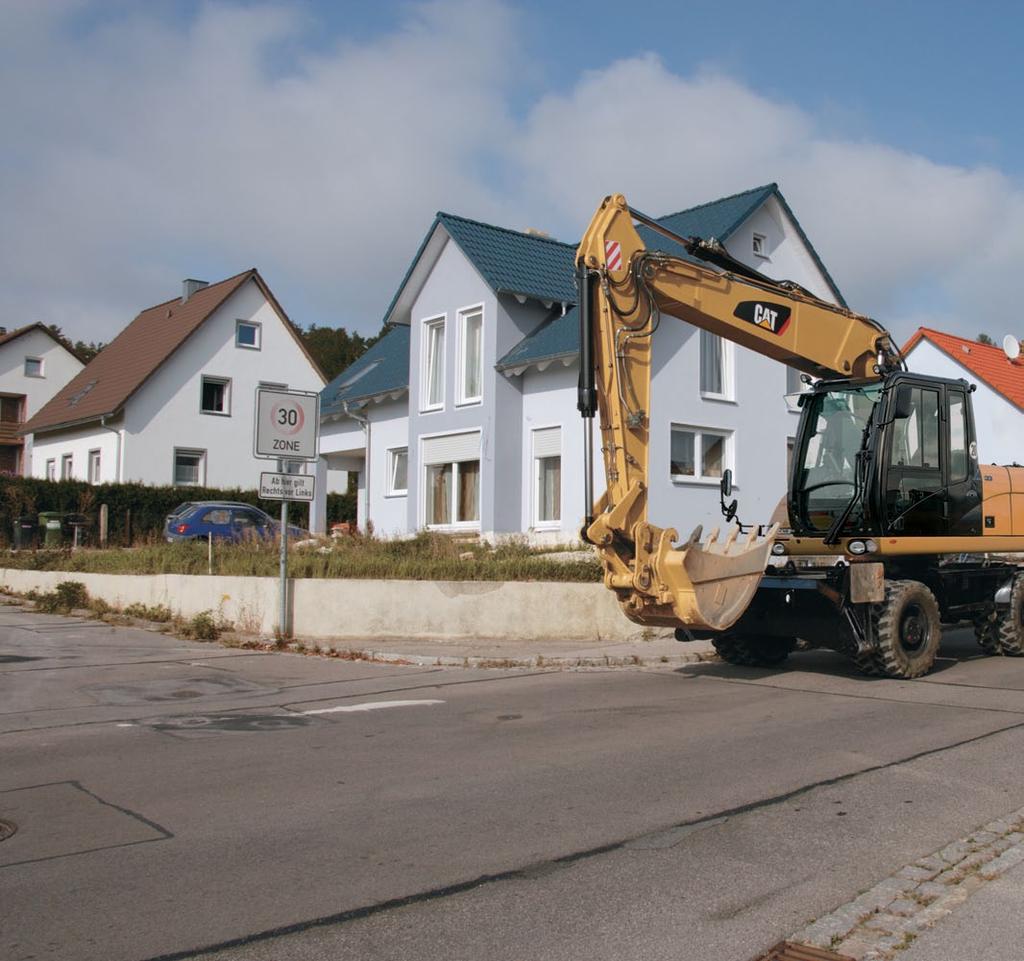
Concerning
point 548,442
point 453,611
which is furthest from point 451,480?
point 453,611

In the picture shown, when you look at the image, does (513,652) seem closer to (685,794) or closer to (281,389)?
(281,389)

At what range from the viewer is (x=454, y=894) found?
4.96 meters

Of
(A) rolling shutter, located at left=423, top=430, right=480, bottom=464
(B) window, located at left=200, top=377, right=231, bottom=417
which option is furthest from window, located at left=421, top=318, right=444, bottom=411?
(B) window, located at left=200, top=377, right=231, bottom=417

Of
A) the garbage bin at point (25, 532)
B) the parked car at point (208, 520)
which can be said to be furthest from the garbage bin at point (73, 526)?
the parked car at point (208, 520)

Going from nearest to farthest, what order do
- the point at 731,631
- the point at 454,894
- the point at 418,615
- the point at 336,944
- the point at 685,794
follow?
the point at 336,944, the point at 454,894, the point at 685,794, the point at 731,631, the point at 418,615

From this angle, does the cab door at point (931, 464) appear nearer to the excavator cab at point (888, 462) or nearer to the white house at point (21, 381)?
the excavator cab at point (888, 462)

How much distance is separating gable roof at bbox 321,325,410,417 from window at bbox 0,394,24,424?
29.0 m

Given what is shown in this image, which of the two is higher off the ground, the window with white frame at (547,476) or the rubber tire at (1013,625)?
the window with white frame at (547,476)

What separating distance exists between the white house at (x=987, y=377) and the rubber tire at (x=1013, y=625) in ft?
71.6

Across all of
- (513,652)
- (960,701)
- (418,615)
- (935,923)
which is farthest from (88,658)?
(935,923)

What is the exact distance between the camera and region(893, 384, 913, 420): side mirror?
11.8 m

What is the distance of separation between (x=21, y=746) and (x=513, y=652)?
21.5 ft

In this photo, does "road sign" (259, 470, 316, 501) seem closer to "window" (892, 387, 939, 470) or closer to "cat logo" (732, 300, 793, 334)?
"cat logo" (732, 300, 793, 334)

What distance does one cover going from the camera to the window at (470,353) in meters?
24.7
